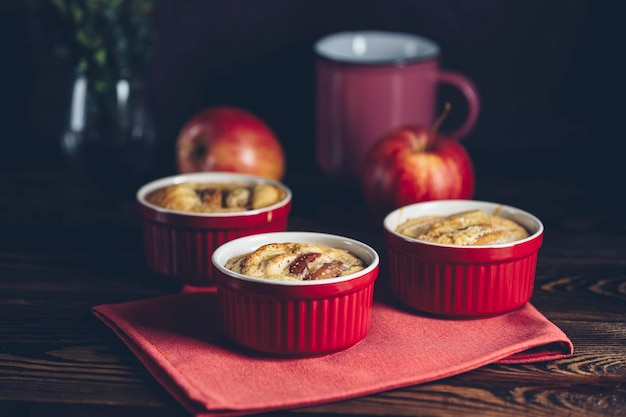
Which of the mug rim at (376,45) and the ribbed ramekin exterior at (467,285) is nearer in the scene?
the ribbed ramekin exterior at (467,285)

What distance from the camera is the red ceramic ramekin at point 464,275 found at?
1.02 metres

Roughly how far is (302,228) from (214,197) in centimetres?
21

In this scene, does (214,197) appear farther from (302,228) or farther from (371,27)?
(371,27)

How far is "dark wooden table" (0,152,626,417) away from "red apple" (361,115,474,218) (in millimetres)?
62

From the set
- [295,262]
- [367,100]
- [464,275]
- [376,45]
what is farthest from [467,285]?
[376,45]

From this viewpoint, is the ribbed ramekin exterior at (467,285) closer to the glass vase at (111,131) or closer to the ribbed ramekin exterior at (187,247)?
the ribbed ramekin exterior at (187,247)

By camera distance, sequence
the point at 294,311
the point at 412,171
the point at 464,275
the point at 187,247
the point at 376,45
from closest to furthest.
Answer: the point at 294,311 < the point at 464,275 < the point at 187,247 < the point at 412,171 < the point at 376,45

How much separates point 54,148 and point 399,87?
28.6 inches

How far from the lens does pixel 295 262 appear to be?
984 millimetres

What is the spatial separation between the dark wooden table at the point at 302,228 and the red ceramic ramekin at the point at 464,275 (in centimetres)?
8

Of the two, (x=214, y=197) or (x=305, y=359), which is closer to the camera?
(x=305, y=359)

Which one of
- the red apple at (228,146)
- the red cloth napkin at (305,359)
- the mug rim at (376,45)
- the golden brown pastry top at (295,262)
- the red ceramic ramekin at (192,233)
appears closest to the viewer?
the red cloth napkin at (305,359)

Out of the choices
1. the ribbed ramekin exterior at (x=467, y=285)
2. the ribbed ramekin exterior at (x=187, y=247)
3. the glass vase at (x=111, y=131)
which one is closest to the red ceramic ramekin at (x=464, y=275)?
the ribbed ramekin exterior at (x=467, y=285)

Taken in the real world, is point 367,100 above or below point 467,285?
above
